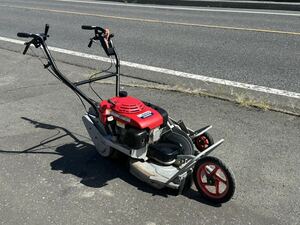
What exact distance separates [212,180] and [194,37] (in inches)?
284

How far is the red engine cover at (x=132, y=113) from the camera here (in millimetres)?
3904

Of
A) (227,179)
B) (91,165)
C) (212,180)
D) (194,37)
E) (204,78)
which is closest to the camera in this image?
(227,179)

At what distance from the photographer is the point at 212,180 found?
3.79 meters

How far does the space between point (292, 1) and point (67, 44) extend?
8.80m

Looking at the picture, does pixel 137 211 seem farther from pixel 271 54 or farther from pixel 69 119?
pixel 271 54

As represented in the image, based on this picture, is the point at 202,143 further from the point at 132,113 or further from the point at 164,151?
the point at 132,113

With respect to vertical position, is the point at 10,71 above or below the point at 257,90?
below

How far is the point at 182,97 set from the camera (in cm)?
629

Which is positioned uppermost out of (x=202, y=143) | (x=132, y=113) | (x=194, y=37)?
(x=132, y=113)

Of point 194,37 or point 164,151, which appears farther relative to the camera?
point 194,37

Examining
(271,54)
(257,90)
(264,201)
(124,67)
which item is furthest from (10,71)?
(264,201)

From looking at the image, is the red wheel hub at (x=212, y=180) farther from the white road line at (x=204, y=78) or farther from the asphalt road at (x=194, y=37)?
the asphalt road at (x=194, y=37)

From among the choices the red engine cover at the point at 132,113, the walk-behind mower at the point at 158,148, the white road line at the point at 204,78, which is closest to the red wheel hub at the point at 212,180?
the walk-behind mower at the point at 158,148

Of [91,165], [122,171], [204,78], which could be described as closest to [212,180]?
[122,171]
